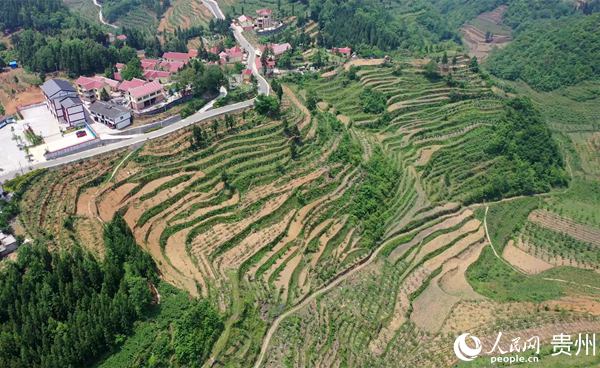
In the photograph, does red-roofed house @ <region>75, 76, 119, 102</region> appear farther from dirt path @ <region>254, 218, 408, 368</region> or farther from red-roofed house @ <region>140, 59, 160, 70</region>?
dirt path @ <region>254, 218, 408, 368</region>

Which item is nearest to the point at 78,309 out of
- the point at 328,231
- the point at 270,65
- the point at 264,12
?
the point at 328,231

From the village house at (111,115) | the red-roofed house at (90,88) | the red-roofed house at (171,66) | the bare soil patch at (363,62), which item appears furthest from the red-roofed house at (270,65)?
the village house at (111,115)

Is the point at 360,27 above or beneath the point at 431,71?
above

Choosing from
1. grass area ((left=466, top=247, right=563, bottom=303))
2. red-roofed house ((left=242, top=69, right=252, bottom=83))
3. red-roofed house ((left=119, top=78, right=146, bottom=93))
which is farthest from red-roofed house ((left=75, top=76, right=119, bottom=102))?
grass area ((left=466, top=247, right=563, bottom=303))

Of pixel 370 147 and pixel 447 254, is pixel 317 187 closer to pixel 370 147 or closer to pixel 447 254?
pixel 370 147

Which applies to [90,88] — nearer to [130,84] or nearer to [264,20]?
[130,84]

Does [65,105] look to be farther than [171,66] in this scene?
No
